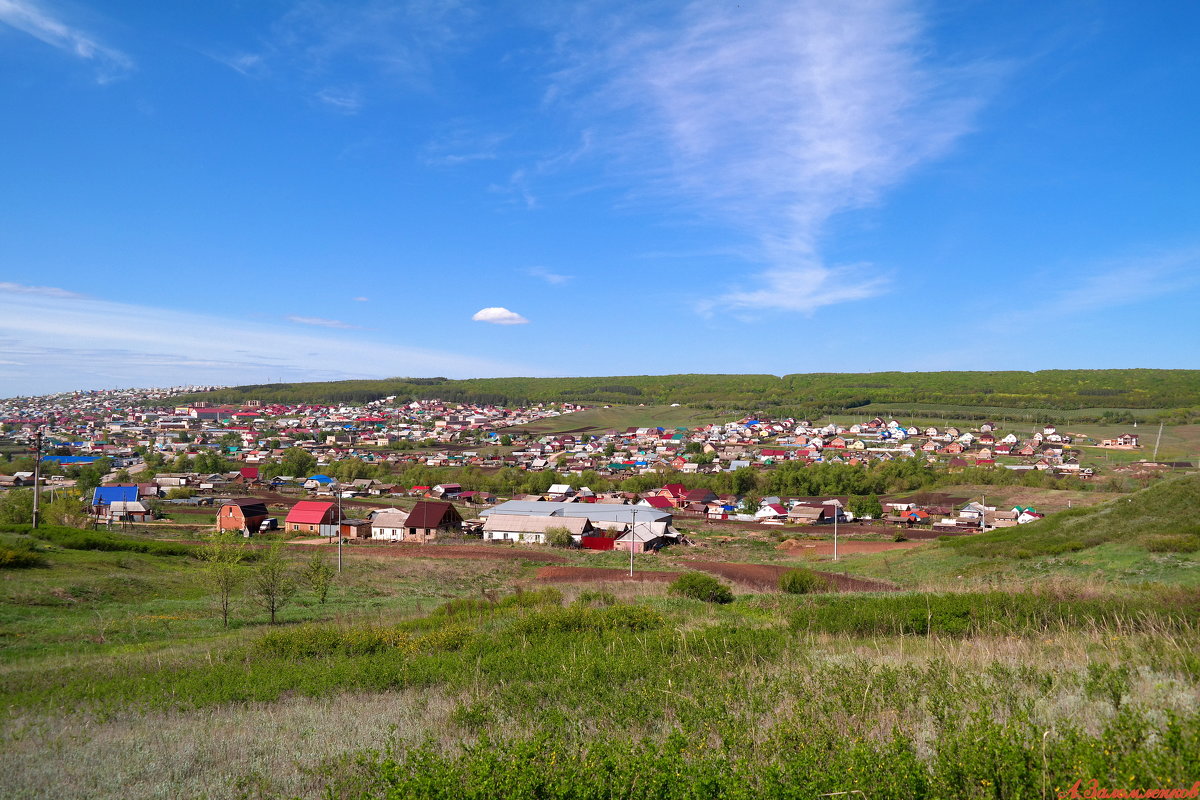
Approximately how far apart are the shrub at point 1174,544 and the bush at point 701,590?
11.1 meters

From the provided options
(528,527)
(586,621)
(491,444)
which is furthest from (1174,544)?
(491,444)

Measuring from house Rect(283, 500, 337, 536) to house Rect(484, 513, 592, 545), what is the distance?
1097cm

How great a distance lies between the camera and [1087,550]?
2041 centimetres

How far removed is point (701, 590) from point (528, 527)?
2887 centimetres

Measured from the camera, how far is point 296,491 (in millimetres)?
67688

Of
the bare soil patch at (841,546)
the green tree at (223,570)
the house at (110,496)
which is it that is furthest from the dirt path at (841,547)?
the house at (110,496)

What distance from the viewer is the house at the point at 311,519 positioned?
4559 cm

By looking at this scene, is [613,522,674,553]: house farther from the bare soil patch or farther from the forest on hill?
the forest on hill

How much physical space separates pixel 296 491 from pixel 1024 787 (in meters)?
72.7

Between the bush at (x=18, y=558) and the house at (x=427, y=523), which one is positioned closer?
the bush at (x=18, y=558)

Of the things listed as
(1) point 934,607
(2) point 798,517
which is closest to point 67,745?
(1) point 934,607

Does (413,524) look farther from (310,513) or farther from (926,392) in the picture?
(926,392)

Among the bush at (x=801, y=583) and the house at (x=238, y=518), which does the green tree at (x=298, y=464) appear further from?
the bush at (x=801, y=583)

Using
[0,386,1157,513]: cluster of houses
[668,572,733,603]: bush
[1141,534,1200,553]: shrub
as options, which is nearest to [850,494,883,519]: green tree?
[0,386,1157,513]: cluster of houses
